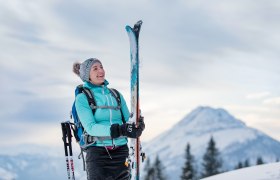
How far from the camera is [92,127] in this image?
5918 mm

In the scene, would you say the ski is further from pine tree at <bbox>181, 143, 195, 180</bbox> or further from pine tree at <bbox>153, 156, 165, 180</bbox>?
pine tree at <bbox>153, 156, 165, 180</bbox>

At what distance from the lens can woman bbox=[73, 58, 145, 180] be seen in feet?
19.2

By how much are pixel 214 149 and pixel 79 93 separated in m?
59.8

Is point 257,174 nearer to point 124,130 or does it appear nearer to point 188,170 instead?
point 124,130

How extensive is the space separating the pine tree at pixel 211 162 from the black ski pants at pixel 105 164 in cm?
5794

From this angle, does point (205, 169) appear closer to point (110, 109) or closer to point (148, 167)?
point (148, 167)

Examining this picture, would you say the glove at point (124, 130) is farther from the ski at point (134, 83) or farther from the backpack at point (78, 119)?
the ski at point (134, 83)

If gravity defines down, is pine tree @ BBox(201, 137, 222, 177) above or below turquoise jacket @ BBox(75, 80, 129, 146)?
below

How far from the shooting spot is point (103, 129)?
586 cm

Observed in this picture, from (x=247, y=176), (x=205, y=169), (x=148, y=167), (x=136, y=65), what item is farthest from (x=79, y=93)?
(x=205, y=169)

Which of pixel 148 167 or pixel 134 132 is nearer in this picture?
pixel 134 132

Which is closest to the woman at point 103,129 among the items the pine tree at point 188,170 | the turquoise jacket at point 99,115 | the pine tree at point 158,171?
the turquoise jacket at point 99,115

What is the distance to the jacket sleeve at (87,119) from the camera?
19.3 feet

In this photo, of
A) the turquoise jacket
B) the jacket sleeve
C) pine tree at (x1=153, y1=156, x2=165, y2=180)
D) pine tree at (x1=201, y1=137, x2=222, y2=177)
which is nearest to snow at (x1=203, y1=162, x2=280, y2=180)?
the turquoise jacket
